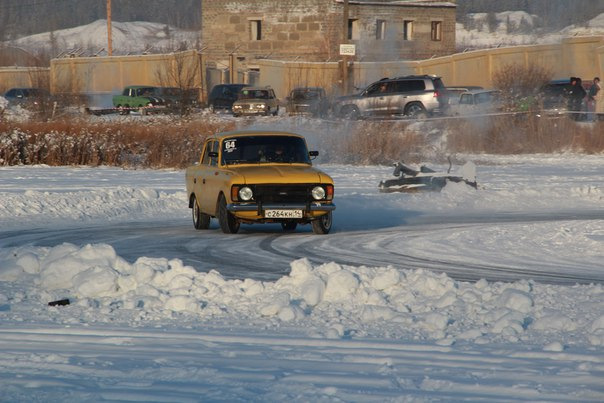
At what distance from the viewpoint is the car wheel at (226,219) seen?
1677 cm

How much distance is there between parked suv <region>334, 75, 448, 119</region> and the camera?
44406mm

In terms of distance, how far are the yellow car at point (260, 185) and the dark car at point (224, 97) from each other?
125 feet

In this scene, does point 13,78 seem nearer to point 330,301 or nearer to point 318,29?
point 318,29

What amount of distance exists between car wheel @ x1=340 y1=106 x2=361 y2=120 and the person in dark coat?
28.6 feet

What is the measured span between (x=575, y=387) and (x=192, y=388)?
8.30 feet

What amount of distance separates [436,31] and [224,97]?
980 inches

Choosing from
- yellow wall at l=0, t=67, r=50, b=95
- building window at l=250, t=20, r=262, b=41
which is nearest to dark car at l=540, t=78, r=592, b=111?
building window at l=250, t=20, r=262, b=41

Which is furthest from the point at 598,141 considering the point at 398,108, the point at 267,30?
the point at 267,30

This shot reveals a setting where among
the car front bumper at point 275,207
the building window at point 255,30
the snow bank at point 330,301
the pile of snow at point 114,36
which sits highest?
the pile of snow at point 114,36

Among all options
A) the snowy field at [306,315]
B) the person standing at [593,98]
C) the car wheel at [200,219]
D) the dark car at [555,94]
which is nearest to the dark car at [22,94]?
the dark car at [555,94]

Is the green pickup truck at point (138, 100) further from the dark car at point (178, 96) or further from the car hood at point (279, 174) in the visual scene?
the car hood at point (279, 174)

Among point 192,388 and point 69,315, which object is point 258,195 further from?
point 192,388

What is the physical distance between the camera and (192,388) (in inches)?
274

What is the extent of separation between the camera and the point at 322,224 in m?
17.1
